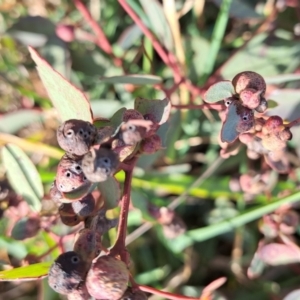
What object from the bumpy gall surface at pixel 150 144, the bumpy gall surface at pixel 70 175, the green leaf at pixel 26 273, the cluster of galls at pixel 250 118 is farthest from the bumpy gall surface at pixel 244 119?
the green leaf at pixel 26 273

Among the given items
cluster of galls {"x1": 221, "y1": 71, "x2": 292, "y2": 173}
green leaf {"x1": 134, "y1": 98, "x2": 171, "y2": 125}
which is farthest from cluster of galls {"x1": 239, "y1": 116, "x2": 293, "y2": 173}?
green leaf {"x1": 134, "y1": 98, "x2": 171, "y2": 125}

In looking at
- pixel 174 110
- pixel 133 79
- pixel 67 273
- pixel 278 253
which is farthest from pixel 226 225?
pixel 67 273

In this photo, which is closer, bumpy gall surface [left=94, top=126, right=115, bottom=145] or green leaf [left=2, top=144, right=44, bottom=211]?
bumpy gall surface [left=94, top=126, right=115, bottom=145]

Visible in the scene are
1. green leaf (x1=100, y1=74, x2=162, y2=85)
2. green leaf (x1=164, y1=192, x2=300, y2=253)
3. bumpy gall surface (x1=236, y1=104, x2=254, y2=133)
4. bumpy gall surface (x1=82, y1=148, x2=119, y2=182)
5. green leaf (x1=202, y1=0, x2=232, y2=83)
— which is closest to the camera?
bumpy gall surface (x1=82, y1=148, x2=119, y2=182)

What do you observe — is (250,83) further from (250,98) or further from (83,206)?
(83,206)

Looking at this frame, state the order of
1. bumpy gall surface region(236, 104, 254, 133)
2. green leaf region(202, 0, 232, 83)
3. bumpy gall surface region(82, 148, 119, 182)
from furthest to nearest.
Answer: green leaf region(202, 0, 232, 83) < bumpy gall surface region(236, 104, 254, 133) < bumpy gall surface region(82, 148, 119, 182)

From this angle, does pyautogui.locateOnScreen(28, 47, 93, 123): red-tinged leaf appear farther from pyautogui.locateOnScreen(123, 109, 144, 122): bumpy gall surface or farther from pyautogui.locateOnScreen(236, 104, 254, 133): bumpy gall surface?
pyautogui.locateOnScreen(236, 104, 254, 133): bumpy gall surface

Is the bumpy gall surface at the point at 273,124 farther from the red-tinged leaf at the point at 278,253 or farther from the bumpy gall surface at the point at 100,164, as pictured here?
the red-tinged leaf at the point at 278,253
